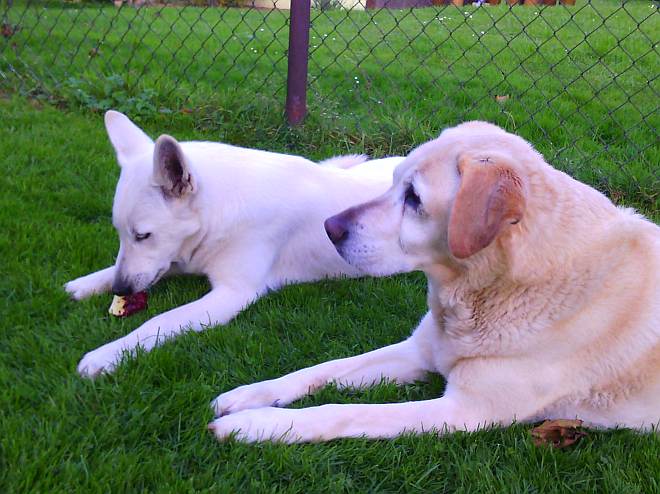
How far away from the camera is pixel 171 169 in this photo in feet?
9.45

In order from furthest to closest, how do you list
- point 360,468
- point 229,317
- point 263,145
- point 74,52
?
point 74,52, point 263,145, point 229,317, point 360,468

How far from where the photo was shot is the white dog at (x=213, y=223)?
286 cm

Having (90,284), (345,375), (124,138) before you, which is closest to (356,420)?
(345,375)

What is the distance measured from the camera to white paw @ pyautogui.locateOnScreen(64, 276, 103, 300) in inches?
116

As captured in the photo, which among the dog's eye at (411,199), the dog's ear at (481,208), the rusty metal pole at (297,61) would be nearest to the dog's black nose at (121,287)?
the dog's eye at (411,199)

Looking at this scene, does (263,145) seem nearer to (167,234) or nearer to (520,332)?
(167,234)

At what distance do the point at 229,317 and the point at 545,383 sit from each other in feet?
4.66

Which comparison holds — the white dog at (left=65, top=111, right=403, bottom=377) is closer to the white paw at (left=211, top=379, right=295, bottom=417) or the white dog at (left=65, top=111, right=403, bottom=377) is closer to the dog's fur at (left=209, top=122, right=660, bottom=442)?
the white paw at (left=211, top=379, right=295, bottom=417)

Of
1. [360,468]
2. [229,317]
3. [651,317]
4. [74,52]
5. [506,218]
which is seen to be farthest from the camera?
[74,52]

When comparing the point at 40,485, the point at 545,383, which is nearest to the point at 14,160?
the point at 40,485

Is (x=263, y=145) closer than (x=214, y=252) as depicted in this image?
No

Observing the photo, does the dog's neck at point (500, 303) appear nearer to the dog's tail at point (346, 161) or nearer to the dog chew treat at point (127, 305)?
the dog chew treat at point (127, 305)

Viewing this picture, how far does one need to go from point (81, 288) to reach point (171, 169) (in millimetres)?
709

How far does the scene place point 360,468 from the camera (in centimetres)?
207
